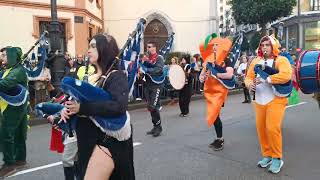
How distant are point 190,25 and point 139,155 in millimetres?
22727

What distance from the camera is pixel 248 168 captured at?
6473 millimetres

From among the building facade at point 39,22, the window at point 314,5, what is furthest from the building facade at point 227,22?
the building facade at point 39,22

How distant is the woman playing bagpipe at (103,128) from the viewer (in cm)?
344

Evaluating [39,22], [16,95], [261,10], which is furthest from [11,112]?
[261,10]

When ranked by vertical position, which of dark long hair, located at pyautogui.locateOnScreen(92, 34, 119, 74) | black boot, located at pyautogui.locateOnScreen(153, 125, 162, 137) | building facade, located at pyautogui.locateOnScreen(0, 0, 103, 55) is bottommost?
black boot, located at pyautogui.locateOnScreen(153, 125, 162, 137)

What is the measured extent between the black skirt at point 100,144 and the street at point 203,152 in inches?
103

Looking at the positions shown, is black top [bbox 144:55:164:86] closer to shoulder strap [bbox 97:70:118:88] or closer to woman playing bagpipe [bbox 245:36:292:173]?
woman playing bagpipe [bbox 245:36:292:173]

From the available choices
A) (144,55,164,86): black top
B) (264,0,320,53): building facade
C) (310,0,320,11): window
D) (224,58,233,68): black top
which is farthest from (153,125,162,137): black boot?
(310,0,320,11): window

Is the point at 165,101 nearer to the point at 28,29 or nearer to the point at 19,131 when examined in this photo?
the point at 28,29

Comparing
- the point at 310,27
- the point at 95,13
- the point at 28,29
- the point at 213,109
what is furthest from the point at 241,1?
the point at 213,109

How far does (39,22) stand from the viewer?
762 inches

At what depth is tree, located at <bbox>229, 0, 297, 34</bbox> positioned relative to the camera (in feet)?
125

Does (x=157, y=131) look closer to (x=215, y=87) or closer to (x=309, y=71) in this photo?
(x=215, y=87)

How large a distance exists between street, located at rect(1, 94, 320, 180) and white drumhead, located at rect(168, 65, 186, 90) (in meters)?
0.89
